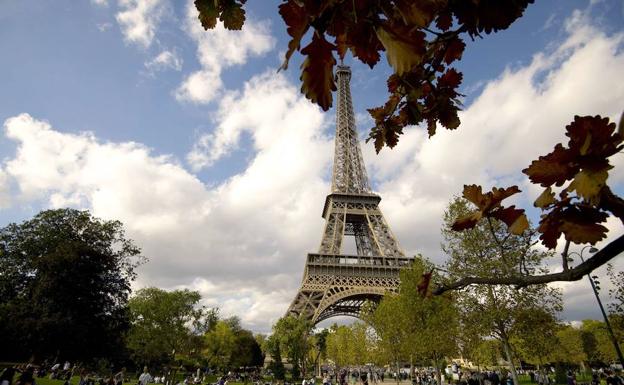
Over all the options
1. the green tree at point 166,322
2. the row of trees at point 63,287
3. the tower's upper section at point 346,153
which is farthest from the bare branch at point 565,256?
the tower's upper section at point 346,153

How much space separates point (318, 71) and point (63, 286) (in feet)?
89.4

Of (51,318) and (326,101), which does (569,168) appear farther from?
(51,318)

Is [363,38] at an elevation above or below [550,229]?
above

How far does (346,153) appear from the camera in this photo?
198ft

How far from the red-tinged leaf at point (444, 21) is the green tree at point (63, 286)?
25846 millimetres

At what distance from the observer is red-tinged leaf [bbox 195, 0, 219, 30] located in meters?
1.24

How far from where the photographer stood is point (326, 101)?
1120 millimetres

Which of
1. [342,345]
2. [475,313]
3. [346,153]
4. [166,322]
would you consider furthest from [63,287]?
[342,345]

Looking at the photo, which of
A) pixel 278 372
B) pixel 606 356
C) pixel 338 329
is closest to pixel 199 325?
pixel 278 372

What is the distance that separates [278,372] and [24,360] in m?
26.5

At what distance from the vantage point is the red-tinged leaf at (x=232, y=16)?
4.41ft

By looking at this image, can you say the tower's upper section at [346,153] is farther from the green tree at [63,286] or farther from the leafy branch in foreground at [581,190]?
the leafy branch in foreground at [581,190]

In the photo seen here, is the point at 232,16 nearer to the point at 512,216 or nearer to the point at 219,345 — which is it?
the point at 512,216

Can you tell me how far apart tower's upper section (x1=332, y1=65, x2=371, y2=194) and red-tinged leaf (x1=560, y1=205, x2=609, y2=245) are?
52.2 m
